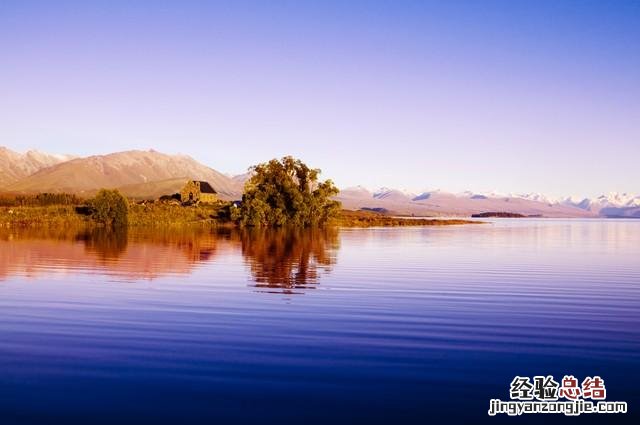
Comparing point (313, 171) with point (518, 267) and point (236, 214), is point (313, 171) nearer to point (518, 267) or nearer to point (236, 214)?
point (236, 214)

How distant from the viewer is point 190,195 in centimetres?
15850

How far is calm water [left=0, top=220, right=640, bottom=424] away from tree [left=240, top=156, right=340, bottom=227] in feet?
254

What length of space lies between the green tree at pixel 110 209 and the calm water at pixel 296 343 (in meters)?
70.2

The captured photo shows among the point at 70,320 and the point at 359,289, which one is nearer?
the point at 70,320

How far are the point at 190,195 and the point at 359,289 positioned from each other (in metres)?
140

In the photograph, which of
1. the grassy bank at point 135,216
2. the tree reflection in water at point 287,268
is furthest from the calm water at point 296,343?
the grassy bank at point 135,216

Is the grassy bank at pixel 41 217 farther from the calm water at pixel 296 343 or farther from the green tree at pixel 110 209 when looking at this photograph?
the calm water at pixel 296 343

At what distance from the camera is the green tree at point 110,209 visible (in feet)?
317

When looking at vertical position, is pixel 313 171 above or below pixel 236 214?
above

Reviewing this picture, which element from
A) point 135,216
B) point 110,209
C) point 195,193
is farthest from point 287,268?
point 195,193

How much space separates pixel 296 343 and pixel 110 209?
8980 centimetres

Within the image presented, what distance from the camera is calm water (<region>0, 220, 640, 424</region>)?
978 centimetres

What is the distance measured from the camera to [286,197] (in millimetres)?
109812

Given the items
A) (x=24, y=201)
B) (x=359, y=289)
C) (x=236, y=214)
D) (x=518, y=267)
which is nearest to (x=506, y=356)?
(x=359, y=289)
